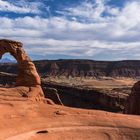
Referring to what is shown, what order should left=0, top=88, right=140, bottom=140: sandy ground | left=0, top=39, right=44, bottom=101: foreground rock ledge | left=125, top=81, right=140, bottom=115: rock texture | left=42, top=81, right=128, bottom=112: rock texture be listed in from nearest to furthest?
left=0, top=88, right=140, bottom=140: sandy ground, left=0, top=39, right=44, bottom=101: foreground rock ledge, left=125, top=81, right=140, bottom=115: rock texture, left=42, top=81, right=128, bottom=112: rock texture

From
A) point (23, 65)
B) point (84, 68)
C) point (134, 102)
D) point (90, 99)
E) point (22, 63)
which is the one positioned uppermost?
point (84, 68)

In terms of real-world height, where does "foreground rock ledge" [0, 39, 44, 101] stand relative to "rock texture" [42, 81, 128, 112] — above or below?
above

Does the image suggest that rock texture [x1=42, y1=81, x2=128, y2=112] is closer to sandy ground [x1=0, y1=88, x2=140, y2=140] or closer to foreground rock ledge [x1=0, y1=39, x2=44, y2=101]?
foreground rock ledge [x1=0, y1=39, x2=44, y2=101]

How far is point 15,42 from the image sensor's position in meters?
34.6

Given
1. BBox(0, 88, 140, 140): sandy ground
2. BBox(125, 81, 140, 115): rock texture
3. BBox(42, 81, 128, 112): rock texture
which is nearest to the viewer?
BBox(0, 88, 140, 140): sandy ground

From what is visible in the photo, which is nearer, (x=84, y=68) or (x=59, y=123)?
(x=59, y=123)

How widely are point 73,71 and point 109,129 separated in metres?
130

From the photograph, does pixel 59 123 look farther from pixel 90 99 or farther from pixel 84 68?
pixel 84 68

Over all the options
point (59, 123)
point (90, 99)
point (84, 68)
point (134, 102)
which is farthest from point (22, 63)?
point (84, 68)

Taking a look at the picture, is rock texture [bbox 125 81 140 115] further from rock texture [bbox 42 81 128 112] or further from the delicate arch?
rock texture [bbox 42 81 128 112]

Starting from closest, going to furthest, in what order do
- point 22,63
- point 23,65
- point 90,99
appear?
point 23,65 < point 22,63 < point 90,99

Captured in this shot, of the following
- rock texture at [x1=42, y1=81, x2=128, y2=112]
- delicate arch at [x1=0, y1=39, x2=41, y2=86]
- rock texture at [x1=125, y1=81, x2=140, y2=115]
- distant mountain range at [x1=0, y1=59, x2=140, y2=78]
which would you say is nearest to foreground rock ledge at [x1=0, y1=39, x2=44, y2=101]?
delicate arch at [x1=0, y1=39, x2=41, y2=86]

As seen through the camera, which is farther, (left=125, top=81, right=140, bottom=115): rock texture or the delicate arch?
(left=125, top=81, right=140, bottom=115): rock texture

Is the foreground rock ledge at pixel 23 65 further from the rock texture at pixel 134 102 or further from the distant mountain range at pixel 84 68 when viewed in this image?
the distant mountain range at pixel 84 68
